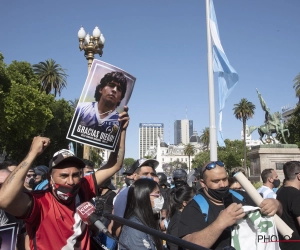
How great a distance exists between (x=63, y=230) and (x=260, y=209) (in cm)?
140

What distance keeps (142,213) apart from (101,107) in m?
1.07

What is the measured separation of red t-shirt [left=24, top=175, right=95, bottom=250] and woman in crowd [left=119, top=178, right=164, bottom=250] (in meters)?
0.41

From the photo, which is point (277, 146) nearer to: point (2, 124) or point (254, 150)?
point (254, 150)

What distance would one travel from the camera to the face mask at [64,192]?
8.63 ft

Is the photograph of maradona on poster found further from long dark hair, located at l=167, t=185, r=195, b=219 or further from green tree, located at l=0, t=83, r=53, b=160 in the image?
green tree, located at l=0, t=83, r=53, b=160

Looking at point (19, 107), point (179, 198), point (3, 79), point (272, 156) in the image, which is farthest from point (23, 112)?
point (179, 198)

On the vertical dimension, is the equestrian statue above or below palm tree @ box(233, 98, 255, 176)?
below

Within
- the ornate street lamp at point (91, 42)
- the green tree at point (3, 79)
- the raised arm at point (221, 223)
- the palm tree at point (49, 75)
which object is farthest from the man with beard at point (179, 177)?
the palm tree at point (49, 75)

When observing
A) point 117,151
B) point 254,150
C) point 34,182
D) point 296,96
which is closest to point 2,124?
point 254,150

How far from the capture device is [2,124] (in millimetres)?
29406

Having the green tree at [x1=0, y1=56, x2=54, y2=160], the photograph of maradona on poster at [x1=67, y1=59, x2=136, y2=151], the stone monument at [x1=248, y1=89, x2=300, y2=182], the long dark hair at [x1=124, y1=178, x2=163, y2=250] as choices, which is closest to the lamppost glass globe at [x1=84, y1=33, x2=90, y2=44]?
the photograph of maradona on poster at [x1=67, y1=59, x2=136, y2=151]

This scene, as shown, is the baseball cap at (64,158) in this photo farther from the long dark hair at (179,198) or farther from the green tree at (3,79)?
the green tree at (3,79)

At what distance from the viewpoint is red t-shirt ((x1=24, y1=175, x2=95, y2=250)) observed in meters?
2.47

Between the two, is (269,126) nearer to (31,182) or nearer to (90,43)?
(90,43)
